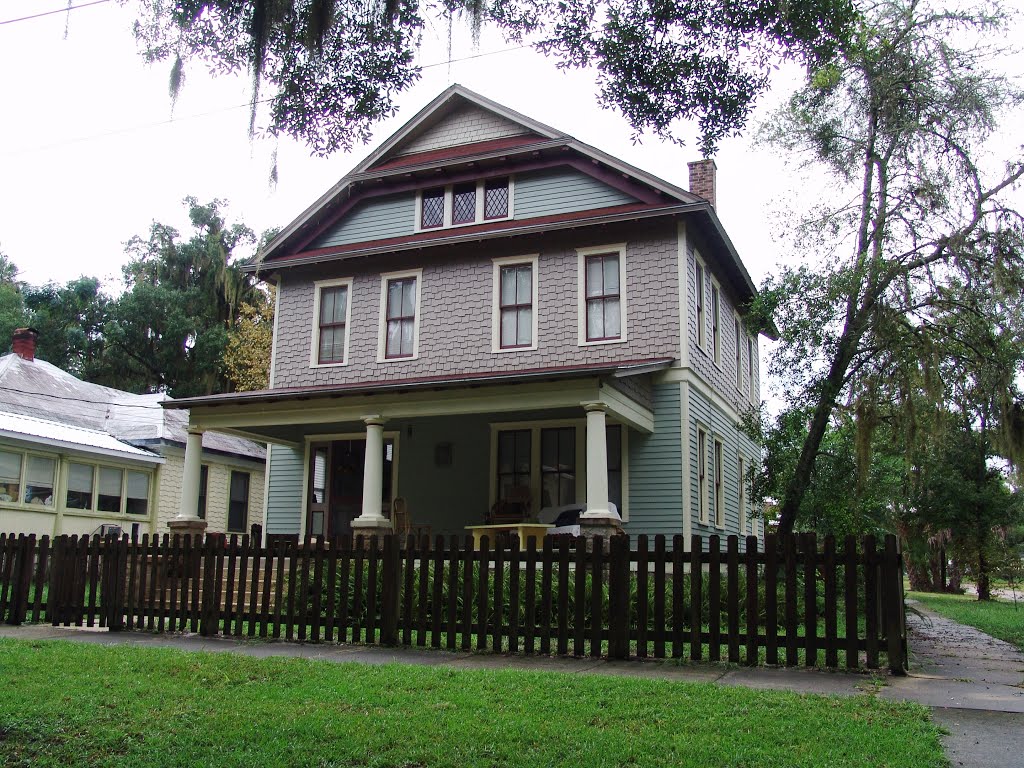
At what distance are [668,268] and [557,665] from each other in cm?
984

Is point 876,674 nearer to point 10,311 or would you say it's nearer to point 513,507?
point 513,507

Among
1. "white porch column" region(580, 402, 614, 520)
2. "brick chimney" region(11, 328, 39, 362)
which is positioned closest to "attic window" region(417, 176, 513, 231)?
"white porch column" region(580, 402, 614, 520)

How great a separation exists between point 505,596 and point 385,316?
9.29 meters

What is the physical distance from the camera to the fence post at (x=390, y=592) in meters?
9.45

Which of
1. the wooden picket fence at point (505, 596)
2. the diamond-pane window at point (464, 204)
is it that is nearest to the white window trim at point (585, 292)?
the diamond-pane window at point (464, 204)

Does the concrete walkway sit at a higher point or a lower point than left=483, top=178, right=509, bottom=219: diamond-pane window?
lower

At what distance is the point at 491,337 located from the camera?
17609 mm

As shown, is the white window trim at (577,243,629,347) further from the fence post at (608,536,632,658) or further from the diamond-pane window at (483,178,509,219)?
the fence post at (608,536,632,658)

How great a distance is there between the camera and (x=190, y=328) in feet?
127

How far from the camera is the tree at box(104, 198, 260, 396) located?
→ 38719 mm

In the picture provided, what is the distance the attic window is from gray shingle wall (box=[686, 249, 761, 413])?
13.0ft

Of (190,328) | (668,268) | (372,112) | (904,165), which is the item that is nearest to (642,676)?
(372,112)

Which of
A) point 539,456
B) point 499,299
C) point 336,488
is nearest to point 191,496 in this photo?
point 336,488

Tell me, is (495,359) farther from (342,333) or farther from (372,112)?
(372,112)
